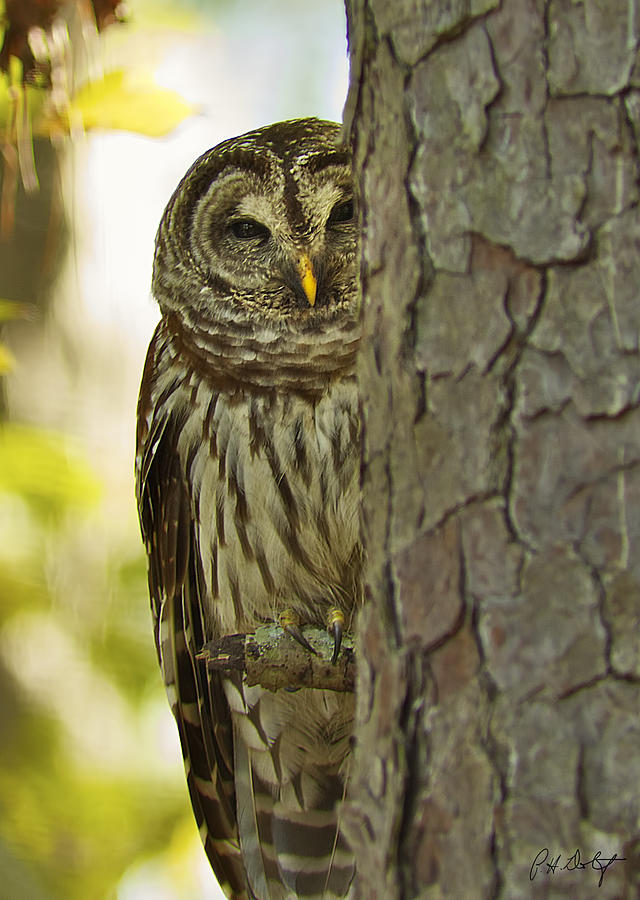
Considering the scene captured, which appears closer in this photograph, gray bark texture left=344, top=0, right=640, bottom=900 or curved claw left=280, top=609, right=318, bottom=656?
gray bark texture left=344, top=0, right=640, bottom=900

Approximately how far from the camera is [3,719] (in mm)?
3059

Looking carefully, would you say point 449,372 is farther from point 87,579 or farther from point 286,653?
point 87,579

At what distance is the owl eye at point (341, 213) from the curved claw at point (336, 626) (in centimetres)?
85

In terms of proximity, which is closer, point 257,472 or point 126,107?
point 257,472

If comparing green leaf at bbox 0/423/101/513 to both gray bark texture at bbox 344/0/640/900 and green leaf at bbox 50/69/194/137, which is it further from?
gray bark texture at bbox 344/0/640/900

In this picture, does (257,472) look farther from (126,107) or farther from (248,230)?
(126,107)

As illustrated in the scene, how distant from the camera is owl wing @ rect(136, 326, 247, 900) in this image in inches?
83.7
